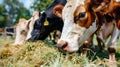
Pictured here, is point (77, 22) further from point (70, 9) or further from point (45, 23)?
point (45, 23)

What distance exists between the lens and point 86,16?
19.9 feet

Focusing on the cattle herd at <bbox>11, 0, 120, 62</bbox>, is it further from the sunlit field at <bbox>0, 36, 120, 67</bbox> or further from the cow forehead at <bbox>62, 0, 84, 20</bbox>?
the sunlit field at <bbox>0, 36, 120, 67</bbox>

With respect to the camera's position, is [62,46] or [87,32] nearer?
A: [62,46]

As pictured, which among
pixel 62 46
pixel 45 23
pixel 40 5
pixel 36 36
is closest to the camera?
pixel 62 46

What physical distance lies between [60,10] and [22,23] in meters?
2.71

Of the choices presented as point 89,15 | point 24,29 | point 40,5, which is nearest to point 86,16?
point 89,15

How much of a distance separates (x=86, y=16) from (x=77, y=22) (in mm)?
218

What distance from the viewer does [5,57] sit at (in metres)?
6.23

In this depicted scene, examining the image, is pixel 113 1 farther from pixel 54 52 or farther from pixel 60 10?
pixel 54 52

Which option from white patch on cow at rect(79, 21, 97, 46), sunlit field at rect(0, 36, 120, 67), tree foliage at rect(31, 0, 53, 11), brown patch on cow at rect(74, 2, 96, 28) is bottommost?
sunlit field at rect(0, 36, 120, 67)

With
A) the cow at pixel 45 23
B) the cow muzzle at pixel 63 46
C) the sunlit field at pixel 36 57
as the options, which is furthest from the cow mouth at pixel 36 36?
the cow muzzle at pixel 63 46

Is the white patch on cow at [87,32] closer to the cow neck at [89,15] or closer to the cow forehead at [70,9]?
the cow neck at [89,15]

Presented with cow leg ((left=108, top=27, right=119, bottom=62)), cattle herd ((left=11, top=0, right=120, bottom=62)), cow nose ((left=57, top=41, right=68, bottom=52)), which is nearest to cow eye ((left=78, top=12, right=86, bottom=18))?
cattle herd ((left=11, top=0, right=120, bottom=62))

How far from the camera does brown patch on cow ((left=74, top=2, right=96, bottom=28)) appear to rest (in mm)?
5980
